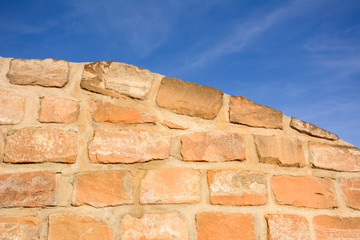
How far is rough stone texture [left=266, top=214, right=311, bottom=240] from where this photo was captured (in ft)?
4.48

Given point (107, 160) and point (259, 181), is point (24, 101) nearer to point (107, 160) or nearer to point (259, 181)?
point (107, 160)

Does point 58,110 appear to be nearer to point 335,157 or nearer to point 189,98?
point 189,98

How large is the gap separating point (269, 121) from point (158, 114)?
0.56 meters

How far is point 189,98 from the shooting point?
1475mm

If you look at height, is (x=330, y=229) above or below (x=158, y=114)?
below

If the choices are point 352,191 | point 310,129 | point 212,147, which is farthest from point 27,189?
point 352,191

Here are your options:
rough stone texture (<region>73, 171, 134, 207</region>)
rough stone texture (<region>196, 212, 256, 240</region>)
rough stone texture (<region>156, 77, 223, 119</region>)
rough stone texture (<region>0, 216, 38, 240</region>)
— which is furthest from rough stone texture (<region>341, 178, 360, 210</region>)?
rough stone texture (<region>0, 216, 38, 240</region>)

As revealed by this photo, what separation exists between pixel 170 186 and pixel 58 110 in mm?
546

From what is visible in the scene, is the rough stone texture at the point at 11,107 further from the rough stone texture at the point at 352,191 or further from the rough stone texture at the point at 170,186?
the rough stone texture at the point at 352,191

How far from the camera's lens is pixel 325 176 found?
1556 mm

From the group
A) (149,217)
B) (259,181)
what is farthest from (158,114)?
(259,181)

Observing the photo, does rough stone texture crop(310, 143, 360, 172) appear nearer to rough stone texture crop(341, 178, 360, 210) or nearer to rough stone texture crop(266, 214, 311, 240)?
rough stone texture crop(341, 178, 360, 210)

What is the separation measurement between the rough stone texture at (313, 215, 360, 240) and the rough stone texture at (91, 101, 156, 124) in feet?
2.92

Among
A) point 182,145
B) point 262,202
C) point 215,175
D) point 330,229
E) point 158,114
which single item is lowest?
point 330,229
